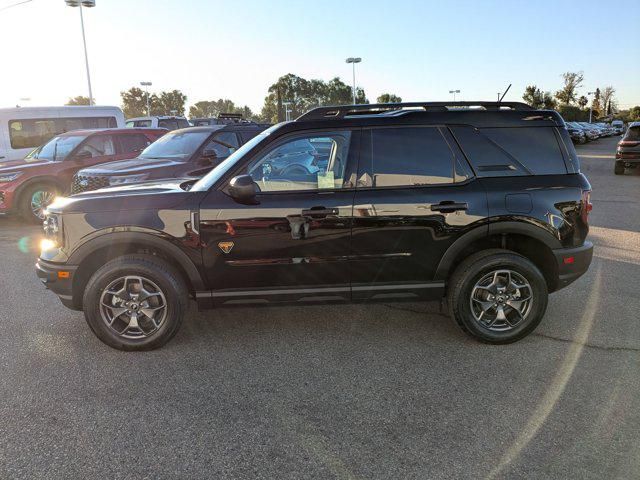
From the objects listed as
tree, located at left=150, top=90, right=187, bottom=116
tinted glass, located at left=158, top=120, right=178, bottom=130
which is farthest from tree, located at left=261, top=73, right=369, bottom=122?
tinted glass, located at left=158, top=120, right=178, bottom=130

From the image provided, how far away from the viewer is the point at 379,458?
2.55 meters

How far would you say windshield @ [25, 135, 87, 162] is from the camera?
9.64 metres

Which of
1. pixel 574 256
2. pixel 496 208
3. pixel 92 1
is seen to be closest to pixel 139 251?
pixel 496 208

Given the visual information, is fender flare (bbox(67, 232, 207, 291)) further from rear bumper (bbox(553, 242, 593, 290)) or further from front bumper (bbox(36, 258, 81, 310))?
rear bumper (bbox(553, 242, 593, 290))

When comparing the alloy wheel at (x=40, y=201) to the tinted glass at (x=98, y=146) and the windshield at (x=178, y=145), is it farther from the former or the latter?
the windshield at (x=178, y=145)

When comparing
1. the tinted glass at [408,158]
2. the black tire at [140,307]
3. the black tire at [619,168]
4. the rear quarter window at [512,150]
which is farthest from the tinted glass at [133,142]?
the black tire at [619,168]

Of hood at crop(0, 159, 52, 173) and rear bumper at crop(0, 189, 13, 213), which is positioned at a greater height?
hood at crop(0, 159, 52, 173)

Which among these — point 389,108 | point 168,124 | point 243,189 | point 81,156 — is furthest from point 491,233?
point 168,124

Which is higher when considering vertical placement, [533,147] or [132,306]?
[533,147]

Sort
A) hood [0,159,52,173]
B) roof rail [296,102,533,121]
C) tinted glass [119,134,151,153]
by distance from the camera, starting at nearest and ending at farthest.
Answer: roof rail [296,102,533,121] → hood [0,159,52,173] → tinted glass [119,134,151,153]

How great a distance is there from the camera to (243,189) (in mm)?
3559

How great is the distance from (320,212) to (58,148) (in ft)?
27.3

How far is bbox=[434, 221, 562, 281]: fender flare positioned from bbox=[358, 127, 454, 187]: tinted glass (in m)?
0.48

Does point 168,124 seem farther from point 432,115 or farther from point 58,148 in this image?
point 432,115
